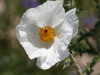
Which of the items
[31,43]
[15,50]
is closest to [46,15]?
[31,43]

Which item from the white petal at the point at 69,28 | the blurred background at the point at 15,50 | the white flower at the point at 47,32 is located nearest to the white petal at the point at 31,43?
the white flower at the point at 47,32

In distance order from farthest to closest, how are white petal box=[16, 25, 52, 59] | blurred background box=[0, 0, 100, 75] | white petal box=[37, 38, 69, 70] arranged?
1. blurred background box=[0, 0, 100, 75]
2. white petal box=[16, 25, 52, 59]
3. white petal box=[37, 38, 69, 70]

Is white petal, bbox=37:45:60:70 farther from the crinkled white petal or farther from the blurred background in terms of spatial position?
the blurred background

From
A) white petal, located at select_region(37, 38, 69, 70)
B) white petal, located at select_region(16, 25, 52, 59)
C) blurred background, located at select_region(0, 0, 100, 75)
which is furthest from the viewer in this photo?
blurred background, located at select_region(0, 0, 100, 75)

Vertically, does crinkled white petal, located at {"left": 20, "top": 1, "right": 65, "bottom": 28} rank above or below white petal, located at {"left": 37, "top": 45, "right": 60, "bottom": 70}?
above

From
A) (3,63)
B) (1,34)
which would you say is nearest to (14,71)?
(3,63)

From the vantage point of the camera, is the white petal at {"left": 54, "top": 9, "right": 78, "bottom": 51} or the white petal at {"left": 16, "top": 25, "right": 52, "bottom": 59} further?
the white petal at {"left": 16, "top": 25, "right": 52, "bottom": 59}

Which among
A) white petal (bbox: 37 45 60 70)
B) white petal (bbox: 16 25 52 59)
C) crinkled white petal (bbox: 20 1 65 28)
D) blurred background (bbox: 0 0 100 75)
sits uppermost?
crinkled white petal (bbox: 20 1 65 28)

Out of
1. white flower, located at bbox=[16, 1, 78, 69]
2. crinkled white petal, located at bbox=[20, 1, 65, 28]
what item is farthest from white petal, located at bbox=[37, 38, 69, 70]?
crinkled white petal, located at bbox=[20, 1, 65, 28]

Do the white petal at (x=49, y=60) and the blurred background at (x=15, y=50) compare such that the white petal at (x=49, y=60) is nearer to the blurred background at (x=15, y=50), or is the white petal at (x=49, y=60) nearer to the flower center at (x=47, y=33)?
the flower center at (x=47, y=33)
